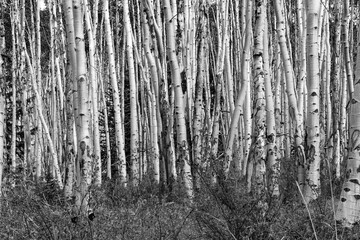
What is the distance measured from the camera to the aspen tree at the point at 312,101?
4762 millimetres

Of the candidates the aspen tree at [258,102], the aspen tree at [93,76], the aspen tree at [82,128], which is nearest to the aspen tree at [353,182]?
the aspen tree at [258,102]

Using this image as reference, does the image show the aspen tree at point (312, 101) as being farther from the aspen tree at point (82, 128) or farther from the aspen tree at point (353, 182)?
the aspen tree at point (82, 128)

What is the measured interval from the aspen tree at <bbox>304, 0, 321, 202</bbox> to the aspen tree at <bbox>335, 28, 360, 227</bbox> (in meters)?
1.29

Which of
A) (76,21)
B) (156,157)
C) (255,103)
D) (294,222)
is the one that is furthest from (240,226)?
(156,157)

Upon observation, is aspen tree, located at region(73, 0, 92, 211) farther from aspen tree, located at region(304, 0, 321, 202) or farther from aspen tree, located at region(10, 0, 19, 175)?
aspen tree, located at region(10, 0, 19, 175)

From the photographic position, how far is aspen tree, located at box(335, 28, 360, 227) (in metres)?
3.30

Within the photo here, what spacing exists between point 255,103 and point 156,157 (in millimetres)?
4482

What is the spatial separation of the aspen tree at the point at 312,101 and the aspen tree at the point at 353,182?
4.25 feet

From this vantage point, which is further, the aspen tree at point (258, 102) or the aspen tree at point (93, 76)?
the aspen tree at point (93, 76)

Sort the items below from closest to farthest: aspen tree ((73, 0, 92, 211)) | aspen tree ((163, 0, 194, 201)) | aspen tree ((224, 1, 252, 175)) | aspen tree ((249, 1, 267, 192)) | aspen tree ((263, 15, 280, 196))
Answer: aspen tree ((73, 0, 92, 211))
aspen tree ((249, 1, 267, 192))
aspen tree ((263, 15, 280, 196))
aspen tree ((163, 0, 194, 201))
aspen tree ((224, 1, 252, 175))

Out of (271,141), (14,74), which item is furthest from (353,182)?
(14,74)

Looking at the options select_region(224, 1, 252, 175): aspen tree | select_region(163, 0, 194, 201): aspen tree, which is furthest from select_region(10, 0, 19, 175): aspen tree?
select_region(224, 1, 252, 175): aspen tree

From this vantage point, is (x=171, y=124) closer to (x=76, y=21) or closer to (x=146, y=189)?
(x=146, y=189)

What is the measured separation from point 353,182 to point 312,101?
1780mm
